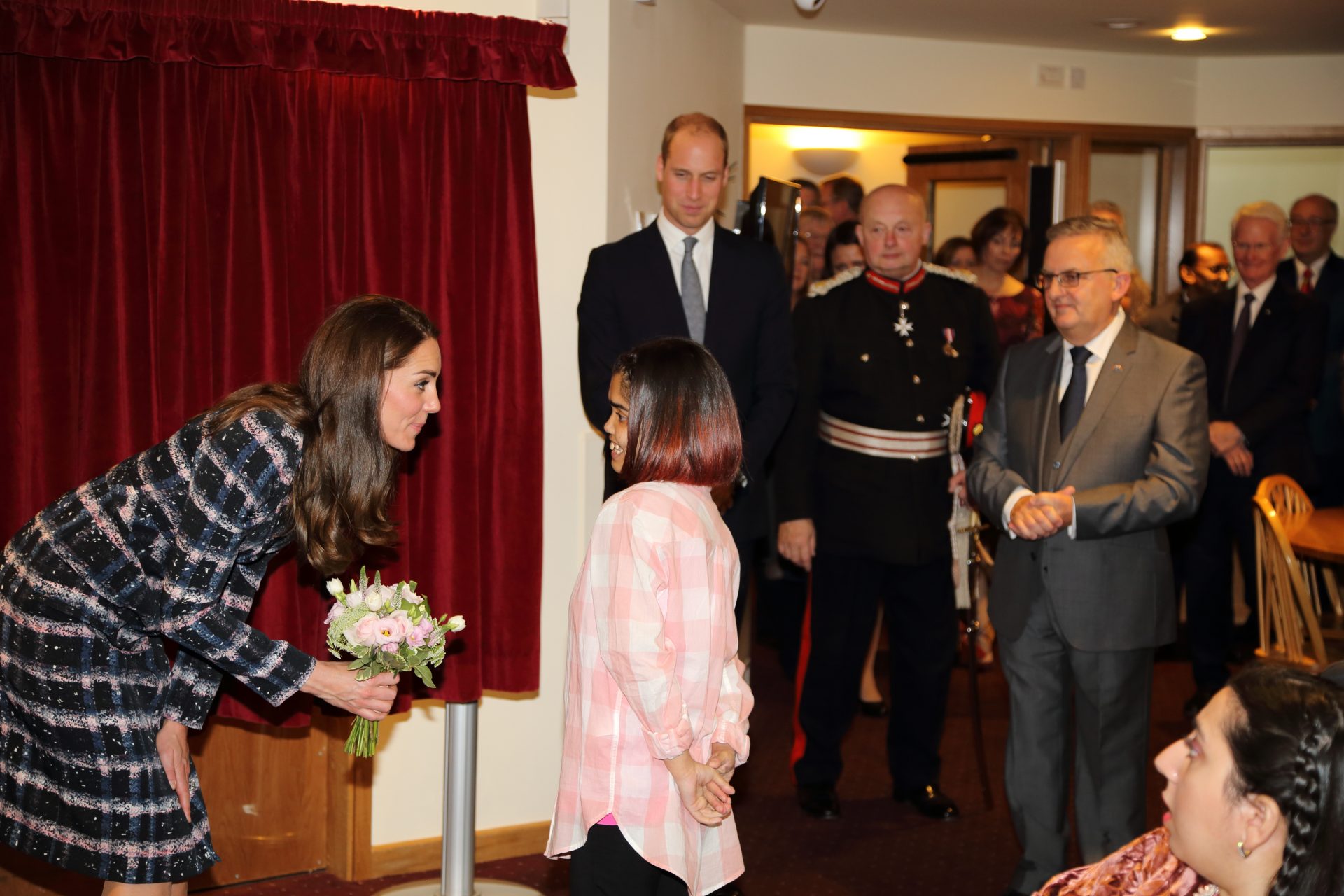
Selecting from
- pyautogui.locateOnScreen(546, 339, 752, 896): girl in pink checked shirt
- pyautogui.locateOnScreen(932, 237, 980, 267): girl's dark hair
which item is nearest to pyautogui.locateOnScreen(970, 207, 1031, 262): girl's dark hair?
pyautogui.locateOnScreen(932, 237, 980, 267): girl's dark hair

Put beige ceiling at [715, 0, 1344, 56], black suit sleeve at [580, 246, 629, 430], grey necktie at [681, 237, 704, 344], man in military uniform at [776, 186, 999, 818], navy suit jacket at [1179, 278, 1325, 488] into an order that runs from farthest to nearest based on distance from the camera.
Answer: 1. beige ceiling at [715, 0, 1344, 56]
2. navy suit jacket at [1179, 278, 1325, 488]
3. man in military uniform at [776, 186, 999, 818]
4. grey necktie at [681, 237, 704, 344]
5. black suit sleeve at [580, 246, 629, 430]

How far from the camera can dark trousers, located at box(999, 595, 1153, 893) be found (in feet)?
9.87

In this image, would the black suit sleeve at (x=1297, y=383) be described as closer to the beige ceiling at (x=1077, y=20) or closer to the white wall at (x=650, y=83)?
the beige ceiling at (x=1077, y=20)

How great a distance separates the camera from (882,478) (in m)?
3.82

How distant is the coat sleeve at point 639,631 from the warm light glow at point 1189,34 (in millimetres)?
5096

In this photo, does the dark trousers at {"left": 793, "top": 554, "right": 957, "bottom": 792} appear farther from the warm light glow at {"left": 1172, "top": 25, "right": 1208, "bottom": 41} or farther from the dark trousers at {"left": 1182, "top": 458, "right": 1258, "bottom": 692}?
the warm light glow at {"left": 1172, "top": 25, "right": 1208, "bottom": 41}

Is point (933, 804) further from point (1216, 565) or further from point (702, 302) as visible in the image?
point (1216, 565)

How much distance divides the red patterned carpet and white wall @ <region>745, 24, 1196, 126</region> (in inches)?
120

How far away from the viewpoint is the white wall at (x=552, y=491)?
3.55 metres

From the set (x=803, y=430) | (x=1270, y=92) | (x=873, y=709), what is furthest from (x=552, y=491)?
(x=1270, y=92)

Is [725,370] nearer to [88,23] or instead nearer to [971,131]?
[88,23]

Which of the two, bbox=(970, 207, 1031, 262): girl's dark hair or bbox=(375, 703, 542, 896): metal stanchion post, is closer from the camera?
bbox=(375, 703, 542, 896): metal stanchion post

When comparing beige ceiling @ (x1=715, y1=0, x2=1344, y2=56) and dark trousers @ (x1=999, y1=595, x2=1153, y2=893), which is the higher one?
beige ceiling @ (x1=715, y1=0, x2=1344, y2=56)

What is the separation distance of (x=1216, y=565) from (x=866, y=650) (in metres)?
2.14
